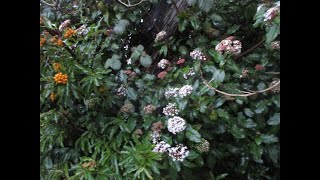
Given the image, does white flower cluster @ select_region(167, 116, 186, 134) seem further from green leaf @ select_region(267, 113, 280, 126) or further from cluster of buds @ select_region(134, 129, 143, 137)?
green leaf @ select_region(267, 113, 280, 126)

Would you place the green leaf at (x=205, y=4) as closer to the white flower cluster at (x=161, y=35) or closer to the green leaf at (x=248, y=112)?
the white flower cluster at (x=161, y=35)

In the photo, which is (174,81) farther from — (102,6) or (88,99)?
(102,6)

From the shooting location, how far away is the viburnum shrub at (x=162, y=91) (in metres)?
1.25

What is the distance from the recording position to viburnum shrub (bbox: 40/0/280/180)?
4.11 ft

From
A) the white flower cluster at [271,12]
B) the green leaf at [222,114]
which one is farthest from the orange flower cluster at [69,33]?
the white flower cluster at [271,12]

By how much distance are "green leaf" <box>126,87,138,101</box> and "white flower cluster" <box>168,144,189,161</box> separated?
0.95 feet

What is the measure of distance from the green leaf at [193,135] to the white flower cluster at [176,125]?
0.02 m
